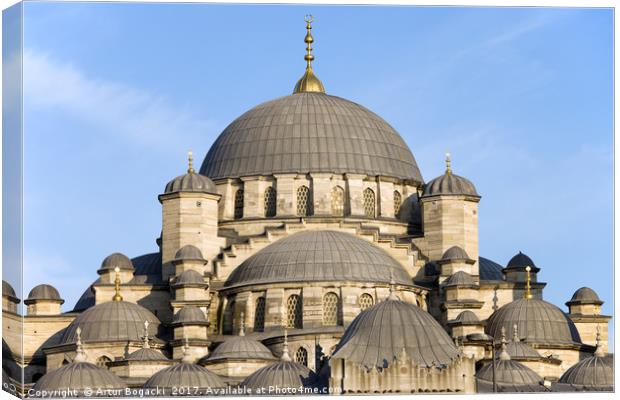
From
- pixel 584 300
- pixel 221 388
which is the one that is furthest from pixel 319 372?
pixel 584 300

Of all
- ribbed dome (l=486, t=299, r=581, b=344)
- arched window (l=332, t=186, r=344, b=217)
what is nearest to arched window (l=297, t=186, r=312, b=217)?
arched window (l=332, t=186, r=344, b=217)

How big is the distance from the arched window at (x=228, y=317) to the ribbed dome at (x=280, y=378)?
10312 millimetres

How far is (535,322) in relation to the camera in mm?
98688

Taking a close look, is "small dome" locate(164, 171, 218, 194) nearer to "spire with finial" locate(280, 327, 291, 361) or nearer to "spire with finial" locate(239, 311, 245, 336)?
"spire with finial" locate(239, 311, 245, 336)

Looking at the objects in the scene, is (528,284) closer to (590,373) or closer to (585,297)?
(585,297)

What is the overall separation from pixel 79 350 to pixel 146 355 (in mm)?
3025

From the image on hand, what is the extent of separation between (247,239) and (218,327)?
5.06 m

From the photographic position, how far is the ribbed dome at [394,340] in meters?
85.0

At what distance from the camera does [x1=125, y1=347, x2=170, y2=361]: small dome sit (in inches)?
3661

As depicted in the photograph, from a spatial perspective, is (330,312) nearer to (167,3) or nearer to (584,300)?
(584,300)

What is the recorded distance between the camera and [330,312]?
96.9 meters

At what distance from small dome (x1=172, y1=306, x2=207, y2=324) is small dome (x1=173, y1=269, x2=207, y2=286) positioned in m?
1.45

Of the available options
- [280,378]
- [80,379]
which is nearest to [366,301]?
[280,378]

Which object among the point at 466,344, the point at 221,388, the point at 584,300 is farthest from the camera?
the point at 584,300
